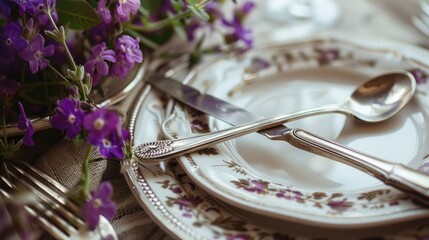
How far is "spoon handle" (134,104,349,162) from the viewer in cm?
47

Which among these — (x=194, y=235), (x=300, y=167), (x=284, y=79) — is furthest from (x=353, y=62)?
(x=194, y=235)

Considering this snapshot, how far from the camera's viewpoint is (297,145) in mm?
485

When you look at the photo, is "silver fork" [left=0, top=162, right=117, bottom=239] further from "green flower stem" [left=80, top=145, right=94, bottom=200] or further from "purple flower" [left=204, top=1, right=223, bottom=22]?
"purple flower" [left=204, top=1, right=223, bottom=22]

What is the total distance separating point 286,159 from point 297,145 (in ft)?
0.08

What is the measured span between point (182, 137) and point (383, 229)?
206mm

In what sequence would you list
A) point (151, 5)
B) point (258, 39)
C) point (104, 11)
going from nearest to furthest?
1. point (104, 11)
2. point (151, 5)
3. point (258, 39)

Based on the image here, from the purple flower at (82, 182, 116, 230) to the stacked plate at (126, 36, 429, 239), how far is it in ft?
0.12

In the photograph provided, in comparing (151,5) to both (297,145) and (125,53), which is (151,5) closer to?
(125,53)

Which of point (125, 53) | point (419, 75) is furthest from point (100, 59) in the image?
point (419, 75)

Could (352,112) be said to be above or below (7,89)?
above

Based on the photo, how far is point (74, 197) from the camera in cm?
44

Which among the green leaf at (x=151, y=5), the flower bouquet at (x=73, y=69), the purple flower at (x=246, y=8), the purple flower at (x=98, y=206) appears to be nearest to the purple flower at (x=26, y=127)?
the flower bouquet at (x=73, y=69)

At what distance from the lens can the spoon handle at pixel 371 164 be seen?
1.35 feet

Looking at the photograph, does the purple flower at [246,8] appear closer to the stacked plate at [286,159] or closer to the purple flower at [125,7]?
the stacked plate at [286,159]
